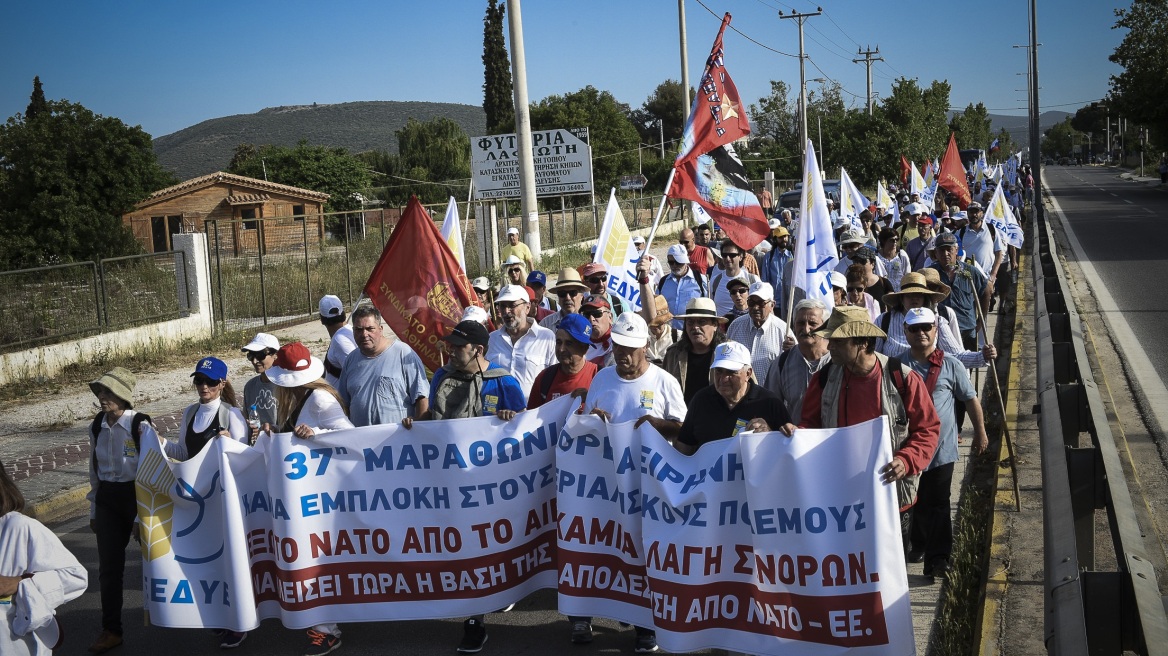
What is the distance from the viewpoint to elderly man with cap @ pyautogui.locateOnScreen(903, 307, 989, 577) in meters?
6.12

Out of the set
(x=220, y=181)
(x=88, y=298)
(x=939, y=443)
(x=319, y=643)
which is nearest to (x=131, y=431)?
(x=319, y=643)

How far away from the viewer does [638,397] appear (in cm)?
564

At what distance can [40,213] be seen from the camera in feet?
120

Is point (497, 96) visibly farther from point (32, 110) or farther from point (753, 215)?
point (753, 215)

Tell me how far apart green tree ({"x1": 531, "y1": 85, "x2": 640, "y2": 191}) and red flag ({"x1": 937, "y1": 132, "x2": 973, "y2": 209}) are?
38951 mm

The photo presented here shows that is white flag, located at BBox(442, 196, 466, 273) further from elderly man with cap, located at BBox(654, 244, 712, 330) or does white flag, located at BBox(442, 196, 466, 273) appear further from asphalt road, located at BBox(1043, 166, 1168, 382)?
asphalt road, located at BBox(1043, 166, 1168, 382)

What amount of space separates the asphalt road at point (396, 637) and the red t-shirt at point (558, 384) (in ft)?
3.97

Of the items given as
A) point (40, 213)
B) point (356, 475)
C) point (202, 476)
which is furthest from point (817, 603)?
point (40, 213)

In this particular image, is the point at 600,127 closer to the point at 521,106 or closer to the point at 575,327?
the point at 521,106

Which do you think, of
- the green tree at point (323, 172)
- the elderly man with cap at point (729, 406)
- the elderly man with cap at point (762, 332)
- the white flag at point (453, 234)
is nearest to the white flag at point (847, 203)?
the white flag at point (453, 234)

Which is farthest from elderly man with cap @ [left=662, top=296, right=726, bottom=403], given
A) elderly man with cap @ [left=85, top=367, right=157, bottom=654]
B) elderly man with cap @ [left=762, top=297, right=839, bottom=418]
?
elderly man with cap @ [left=85, top=367, right=157, bottom=654]

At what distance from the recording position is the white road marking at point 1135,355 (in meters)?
9.95

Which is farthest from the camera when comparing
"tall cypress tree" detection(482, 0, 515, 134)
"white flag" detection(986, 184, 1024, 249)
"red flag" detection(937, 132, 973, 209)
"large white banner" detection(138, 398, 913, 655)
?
"tall cypress tree" detection(482, 0, 515, 134)

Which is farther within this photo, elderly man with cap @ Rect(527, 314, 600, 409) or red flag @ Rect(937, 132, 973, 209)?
red flag @ Rect(937, 132, 973, 209)
